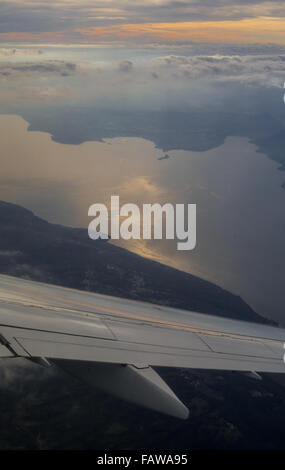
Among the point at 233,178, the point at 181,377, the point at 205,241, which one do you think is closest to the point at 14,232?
the point at 205,241

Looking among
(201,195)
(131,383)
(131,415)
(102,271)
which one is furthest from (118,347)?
(201,195)

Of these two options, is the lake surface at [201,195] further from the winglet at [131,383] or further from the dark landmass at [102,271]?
the winglet at [131,383]

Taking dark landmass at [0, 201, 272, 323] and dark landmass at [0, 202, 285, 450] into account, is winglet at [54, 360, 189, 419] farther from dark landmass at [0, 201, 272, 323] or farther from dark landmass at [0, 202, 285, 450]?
dark landmass at [0, 201, 272, 323]

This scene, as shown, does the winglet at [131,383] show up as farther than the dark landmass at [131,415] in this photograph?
No

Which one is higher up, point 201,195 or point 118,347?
point 201,195

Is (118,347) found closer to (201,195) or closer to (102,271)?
(102,271)

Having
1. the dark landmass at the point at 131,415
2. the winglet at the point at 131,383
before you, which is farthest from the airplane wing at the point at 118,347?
the dark landmass at the point at 131,415

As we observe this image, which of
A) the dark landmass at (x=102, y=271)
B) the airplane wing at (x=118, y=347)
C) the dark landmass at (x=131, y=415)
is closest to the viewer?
the airplane wing at (x=118, y=347)

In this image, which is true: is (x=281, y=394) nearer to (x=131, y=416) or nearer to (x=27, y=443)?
(x=131, y=416)
